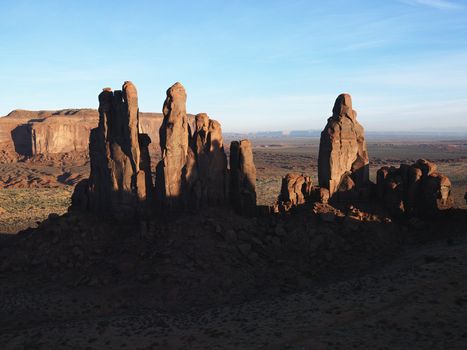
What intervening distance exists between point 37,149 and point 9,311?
3898 inches

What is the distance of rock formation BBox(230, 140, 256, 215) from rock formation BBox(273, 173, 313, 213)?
2.02 metres

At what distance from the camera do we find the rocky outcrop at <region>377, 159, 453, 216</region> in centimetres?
3073

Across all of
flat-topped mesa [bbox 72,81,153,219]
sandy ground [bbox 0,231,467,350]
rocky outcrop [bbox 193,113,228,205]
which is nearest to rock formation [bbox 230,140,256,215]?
rocky outcrop [bbox 193,113,228,205]

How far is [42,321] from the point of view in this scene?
22375 millimetres

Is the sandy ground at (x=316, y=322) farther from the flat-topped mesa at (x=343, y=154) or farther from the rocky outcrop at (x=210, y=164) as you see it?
the rocky outcrop at (x=210, y=164)

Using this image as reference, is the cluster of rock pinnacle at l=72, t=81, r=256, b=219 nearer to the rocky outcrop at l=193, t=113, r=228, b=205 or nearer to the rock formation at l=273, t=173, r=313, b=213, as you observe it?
the rocky outcrop at l=193, t=113, r=228, b=205

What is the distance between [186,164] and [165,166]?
160 cm

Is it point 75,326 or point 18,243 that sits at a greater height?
point 18,243

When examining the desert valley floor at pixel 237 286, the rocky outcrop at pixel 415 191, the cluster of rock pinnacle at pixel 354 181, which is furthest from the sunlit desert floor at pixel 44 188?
the desert valley floor at pixel 237 286

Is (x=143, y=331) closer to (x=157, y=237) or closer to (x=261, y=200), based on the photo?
(x=157, y=237)

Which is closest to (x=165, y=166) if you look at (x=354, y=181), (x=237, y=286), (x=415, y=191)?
(x=237, y=286)

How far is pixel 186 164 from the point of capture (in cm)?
3119

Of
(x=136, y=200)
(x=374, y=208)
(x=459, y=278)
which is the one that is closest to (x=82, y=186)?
(x=136, y=200)

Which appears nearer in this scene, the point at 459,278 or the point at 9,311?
the point at 459,278
